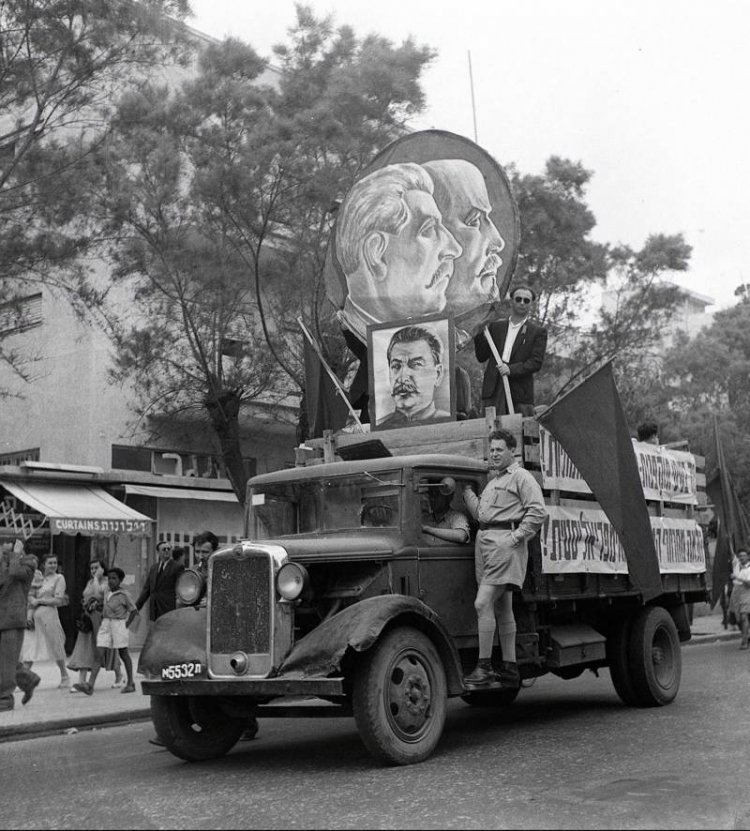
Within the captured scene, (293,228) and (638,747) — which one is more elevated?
(293,228)

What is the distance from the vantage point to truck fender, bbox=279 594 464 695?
7.69m

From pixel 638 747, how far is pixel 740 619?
12.6 meters

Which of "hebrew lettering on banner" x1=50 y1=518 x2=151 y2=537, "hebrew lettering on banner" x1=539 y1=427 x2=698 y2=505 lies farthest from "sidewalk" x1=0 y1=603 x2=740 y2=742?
"hebrew lettering on banner" x1=539 y1=427 x2=698 y2=505

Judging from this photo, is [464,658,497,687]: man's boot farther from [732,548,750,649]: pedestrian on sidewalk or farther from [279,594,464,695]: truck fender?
[732,548,750,649]: pedestrian on sidewalk

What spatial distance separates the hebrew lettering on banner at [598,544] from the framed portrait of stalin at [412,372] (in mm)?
1420

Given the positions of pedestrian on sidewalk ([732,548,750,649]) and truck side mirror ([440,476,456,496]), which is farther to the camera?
pedestrian on sidewalk ([732,548,750,649])

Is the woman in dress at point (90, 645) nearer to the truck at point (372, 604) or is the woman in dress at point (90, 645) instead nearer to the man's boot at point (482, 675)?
the truck at point (372, 604)

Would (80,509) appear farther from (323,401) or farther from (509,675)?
(509,675)

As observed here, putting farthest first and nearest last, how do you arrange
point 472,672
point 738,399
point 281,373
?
point 738,399 < point 281,373 < point 472,672

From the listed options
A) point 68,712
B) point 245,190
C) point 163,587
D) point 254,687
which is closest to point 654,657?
point 254,687

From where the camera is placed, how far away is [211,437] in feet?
82.8

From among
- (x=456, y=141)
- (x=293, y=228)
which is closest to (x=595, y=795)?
(x=456, y=141)

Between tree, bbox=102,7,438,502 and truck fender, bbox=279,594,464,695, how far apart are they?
1143cm

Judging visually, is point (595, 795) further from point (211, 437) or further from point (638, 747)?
point (211, 437)
